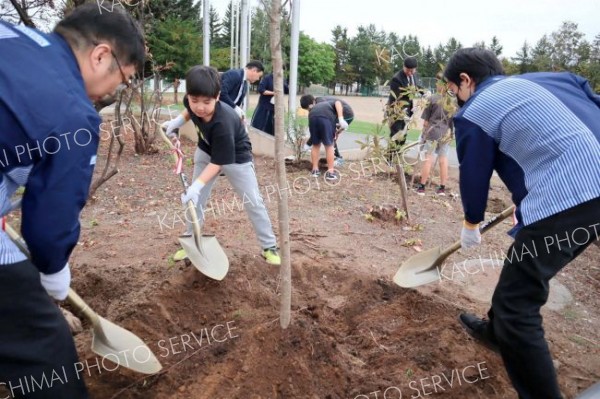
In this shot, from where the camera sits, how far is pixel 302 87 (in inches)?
1818

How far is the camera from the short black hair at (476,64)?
2.35 m

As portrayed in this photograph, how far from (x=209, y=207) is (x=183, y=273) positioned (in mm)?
2277

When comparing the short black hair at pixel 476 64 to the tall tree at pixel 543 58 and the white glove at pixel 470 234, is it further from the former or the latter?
the tall tree at pixel 543 58

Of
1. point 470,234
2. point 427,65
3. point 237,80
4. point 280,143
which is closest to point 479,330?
point 470,234

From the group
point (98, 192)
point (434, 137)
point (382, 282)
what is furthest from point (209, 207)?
point (434, 137)

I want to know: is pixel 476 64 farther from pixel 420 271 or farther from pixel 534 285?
pixel 420 271

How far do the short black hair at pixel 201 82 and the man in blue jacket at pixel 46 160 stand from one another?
1.44 meters

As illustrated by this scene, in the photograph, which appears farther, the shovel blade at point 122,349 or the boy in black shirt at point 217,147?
the boy in black shirt at point 217,147

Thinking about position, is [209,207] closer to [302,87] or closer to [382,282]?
[382,282]

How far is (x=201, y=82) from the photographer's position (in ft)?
10.2

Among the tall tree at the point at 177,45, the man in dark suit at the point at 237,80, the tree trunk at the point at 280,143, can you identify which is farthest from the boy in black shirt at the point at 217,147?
the tall tree at the point at 177,45

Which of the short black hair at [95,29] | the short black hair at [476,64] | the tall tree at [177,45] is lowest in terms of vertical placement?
the tall tree at [177,45]

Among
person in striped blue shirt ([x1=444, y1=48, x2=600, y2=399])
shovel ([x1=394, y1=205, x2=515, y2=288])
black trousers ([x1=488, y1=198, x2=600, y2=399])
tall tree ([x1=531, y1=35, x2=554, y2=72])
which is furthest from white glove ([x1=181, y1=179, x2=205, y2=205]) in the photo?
tall tree ([x1=531, y1=35, x2=554, y2=72])

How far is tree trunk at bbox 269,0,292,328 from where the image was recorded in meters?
2.05
